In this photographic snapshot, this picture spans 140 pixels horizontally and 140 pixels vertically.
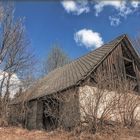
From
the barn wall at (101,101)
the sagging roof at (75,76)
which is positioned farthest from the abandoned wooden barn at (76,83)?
the barn wall at (101,101)

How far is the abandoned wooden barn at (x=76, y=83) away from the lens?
17000 mm

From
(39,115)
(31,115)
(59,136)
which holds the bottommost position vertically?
(59,136)

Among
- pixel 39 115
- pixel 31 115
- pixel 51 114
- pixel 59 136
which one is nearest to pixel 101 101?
pixel 59 136

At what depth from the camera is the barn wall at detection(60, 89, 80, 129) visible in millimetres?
16402

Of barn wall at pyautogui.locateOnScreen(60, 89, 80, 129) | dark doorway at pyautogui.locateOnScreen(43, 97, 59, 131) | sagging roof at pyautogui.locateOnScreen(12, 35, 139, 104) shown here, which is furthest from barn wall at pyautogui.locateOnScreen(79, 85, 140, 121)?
dark doorway at pyautogui.locateOnScreen(43, 97, 59, 131)

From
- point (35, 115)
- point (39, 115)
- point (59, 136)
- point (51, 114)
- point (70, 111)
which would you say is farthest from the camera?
point (35, 115)

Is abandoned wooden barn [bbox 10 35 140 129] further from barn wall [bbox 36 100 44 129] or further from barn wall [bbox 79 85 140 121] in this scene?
barn wall [bbox 79 85 140 121]

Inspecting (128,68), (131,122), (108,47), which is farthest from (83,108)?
(128,68)

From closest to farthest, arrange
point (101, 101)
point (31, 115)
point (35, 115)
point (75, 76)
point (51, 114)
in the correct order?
point (101, 101) < point (51, 114) < point (75, 76) < point (35, 115) < point (31, 115)

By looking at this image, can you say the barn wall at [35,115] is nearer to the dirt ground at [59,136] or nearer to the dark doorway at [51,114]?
the dark doorway at [51,114]

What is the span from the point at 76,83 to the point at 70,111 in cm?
202

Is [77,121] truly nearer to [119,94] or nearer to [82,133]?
[82,133]

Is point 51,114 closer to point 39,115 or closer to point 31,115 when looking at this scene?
point 39,115

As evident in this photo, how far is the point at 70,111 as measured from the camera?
16656 millimetres
